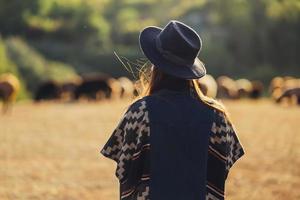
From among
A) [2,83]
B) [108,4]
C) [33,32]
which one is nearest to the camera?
[2,83]

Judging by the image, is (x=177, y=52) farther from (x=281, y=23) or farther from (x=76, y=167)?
(x=281, y=23)

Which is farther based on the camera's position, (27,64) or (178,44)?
(27,64)

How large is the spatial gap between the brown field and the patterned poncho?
6.50 ft

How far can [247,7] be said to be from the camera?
5106cm

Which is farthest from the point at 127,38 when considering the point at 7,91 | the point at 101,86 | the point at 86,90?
the point at 7,91

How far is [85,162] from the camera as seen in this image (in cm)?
1054

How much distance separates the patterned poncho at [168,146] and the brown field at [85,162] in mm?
1982

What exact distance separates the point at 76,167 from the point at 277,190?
319 centimetres

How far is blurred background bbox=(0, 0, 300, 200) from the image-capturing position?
903cm

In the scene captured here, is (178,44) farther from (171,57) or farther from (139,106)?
(139,106)

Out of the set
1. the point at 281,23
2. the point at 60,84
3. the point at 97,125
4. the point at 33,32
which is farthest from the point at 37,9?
the point at 97,125

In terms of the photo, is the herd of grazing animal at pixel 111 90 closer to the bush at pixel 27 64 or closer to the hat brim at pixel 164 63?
the bush at pixel 27 64

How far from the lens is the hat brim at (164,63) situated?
2945 millimetres

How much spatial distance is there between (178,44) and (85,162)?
7.70m
